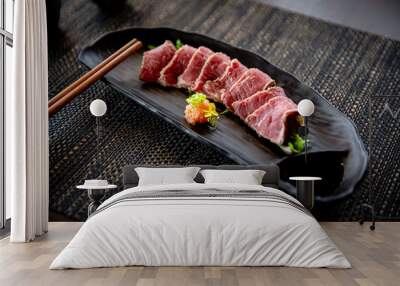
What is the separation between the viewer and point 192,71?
6559mm

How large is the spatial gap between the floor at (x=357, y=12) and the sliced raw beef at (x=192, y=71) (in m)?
1.16

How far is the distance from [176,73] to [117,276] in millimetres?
3356

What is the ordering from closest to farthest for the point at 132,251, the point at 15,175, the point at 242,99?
the point at 132,251, the point at 15,175, the point at 242,99

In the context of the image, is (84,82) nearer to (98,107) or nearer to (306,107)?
(98,107)

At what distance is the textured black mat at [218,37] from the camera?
21.7 feet

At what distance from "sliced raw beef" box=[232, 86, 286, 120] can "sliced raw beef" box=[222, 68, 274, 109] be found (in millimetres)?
62

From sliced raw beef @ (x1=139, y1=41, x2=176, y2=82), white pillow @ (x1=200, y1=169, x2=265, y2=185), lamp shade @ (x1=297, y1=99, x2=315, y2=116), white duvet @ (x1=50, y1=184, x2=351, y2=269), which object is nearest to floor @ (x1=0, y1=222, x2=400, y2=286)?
white duvet @ (x1=50, y1=184, x2=351, y2=269)

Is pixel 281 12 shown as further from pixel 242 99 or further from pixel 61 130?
pixel 61 130

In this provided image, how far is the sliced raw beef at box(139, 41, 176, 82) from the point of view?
6.57 m

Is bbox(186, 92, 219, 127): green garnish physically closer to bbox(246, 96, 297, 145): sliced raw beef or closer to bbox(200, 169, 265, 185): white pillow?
bbox(246, 96, 297, 145): sliced raw beef

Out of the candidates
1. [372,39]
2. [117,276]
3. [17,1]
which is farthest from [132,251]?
[372,39]

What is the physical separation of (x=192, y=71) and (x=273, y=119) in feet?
3.72

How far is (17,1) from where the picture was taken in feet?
17.5

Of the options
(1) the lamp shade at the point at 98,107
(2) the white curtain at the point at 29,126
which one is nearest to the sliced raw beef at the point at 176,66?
(1) the lamp shade at the point at 98,107
